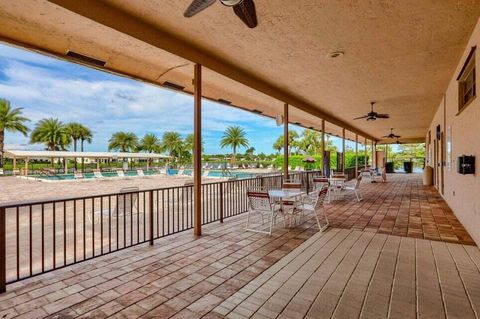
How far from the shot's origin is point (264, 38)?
364 cm

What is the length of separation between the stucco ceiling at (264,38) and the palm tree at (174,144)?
3957cm

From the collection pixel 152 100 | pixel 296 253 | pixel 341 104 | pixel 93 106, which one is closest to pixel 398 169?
pixel 341 104

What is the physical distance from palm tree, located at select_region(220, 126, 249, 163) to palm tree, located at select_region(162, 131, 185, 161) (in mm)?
7130

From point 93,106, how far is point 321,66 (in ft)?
229

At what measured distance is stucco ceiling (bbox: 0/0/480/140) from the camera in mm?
2869

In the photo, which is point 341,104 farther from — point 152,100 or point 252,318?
point 152,100

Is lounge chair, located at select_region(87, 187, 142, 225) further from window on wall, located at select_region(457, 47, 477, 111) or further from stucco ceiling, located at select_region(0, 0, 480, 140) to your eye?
window on wall, located at select_region(457, 47, 477, 111)

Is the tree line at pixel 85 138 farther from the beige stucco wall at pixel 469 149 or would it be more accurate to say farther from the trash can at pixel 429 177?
the beige stucco wall at pixel 469 149

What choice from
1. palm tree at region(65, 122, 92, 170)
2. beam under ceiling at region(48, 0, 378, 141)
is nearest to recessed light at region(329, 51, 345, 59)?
beam under ceiling at region(48, 0, 378, 141)

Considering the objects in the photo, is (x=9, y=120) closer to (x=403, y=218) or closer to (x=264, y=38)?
(x=264, y=38)

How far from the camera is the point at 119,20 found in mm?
3029

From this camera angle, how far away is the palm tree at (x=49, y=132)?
33.4 metres

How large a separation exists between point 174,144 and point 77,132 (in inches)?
546

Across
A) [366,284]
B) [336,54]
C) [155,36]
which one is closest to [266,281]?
[366,284]
